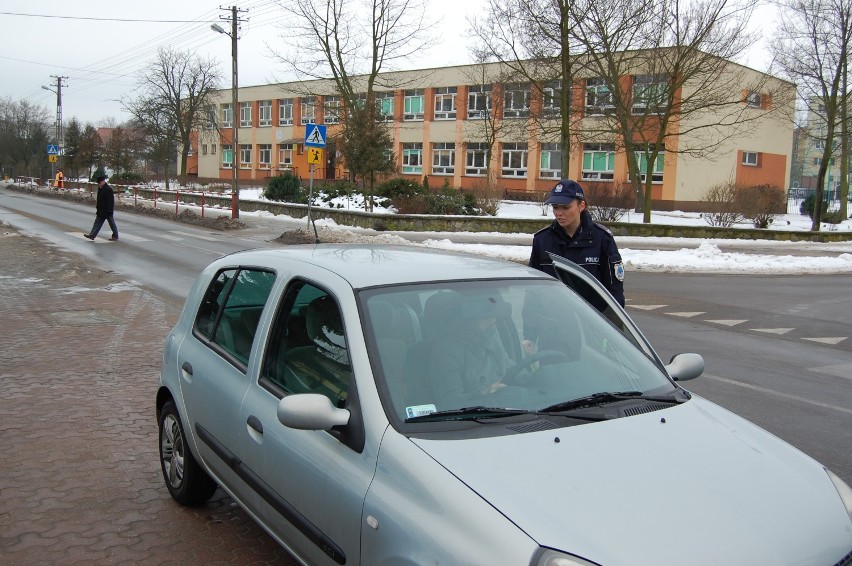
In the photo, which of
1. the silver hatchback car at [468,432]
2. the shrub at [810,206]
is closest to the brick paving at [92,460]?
the silver hatchback car at [468,432]

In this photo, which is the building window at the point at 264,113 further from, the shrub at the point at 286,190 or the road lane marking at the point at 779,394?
the road lane marking at the point at 779,394

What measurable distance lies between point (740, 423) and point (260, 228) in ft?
84.7

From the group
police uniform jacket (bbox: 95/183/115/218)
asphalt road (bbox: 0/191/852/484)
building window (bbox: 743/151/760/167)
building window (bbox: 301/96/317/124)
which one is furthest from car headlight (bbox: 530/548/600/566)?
building window (bbox: 301/96/317/124)

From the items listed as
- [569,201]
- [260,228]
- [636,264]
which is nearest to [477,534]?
[569,201]

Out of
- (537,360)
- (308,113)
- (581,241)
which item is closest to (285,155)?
(308,113)

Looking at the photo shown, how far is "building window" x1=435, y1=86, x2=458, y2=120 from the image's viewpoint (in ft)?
198

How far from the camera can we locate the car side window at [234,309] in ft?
12.1

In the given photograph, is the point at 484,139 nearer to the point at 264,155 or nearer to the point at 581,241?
the point at 264,155

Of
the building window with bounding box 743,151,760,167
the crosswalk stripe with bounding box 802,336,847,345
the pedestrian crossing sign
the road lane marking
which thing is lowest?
the crosswalk stripe with bounding box 802,336,847,345

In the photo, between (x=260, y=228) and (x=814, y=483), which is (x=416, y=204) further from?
(x=814, y=483)

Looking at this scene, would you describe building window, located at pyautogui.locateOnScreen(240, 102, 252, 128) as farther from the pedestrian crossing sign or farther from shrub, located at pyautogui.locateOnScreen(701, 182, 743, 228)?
the pedestrian crossing sign

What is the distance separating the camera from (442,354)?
9.86 feet

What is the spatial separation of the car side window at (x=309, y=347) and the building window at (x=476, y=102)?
174 feet

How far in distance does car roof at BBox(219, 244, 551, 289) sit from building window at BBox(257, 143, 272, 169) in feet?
243
